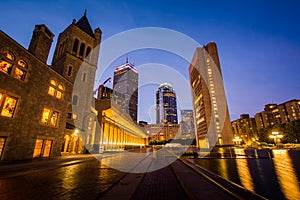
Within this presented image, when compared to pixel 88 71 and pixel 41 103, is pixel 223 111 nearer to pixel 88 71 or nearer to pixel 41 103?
pixel 88 71

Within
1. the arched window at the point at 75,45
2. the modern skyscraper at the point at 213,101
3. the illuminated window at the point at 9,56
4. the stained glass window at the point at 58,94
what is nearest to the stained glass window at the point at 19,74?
the illuminated window at the point at 9,56

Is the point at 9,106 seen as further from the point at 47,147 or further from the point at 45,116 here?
the point at 47,147

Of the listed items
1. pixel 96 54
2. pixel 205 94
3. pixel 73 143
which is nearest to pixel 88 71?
pixel 96 54

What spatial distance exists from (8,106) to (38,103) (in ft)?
9.16

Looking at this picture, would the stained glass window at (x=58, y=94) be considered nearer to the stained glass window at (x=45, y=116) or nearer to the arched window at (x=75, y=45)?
the stained glass window at (x=45, y=116)

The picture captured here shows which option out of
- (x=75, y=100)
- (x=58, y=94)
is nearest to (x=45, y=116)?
(x=58, y=94)

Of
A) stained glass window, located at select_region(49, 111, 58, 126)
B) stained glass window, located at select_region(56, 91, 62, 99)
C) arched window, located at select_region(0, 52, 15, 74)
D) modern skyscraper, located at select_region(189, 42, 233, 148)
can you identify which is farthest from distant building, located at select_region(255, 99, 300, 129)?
arched window, located at select_region(0, 52, 15, 74)

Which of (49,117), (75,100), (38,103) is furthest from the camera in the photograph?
(75,100)

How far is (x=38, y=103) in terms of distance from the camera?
15055 millimetres

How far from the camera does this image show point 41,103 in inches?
607

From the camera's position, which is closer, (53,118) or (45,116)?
(45,116)

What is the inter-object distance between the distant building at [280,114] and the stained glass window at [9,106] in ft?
440

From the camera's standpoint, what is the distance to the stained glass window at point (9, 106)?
11964mm

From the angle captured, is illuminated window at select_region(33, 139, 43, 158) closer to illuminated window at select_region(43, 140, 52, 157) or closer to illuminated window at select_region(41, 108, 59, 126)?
illuminated window at select_region(43, 140, 52, 157)
